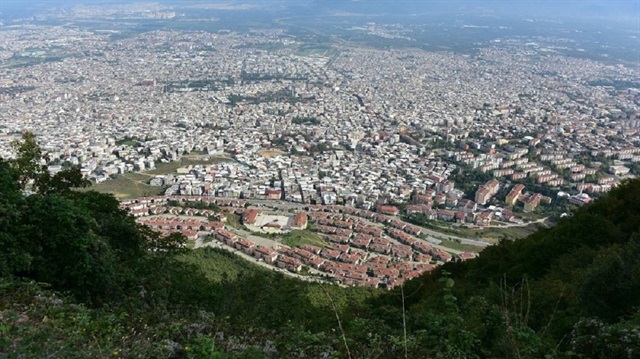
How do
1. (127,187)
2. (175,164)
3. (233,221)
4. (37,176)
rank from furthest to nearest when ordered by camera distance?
(175,164) → (127,187) → (233,221) → (37,176)

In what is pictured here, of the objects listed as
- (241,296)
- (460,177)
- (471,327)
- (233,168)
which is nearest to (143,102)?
(233,168)

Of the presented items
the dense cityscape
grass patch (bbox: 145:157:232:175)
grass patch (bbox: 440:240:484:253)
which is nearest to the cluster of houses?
the dense cityscape

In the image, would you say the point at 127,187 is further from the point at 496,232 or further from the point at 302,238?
the point at 496,232

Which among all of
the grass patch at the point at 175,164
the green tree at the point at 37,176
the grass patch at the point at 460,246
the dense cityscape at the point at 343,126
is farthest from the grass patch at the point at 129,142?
the green tree at the point at 37,176

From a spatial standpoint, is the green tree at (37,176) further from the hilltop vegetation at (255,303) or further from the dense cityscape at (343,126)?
the dense cityscape at (343,126)

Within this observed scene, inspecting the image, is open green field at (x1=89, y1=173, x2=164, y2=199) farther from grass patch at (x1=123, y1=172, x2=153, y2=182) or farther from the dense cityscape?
the dense cityscape

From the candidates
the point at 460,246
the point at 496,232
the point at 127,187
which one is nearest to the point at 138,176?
the point at 127,187
